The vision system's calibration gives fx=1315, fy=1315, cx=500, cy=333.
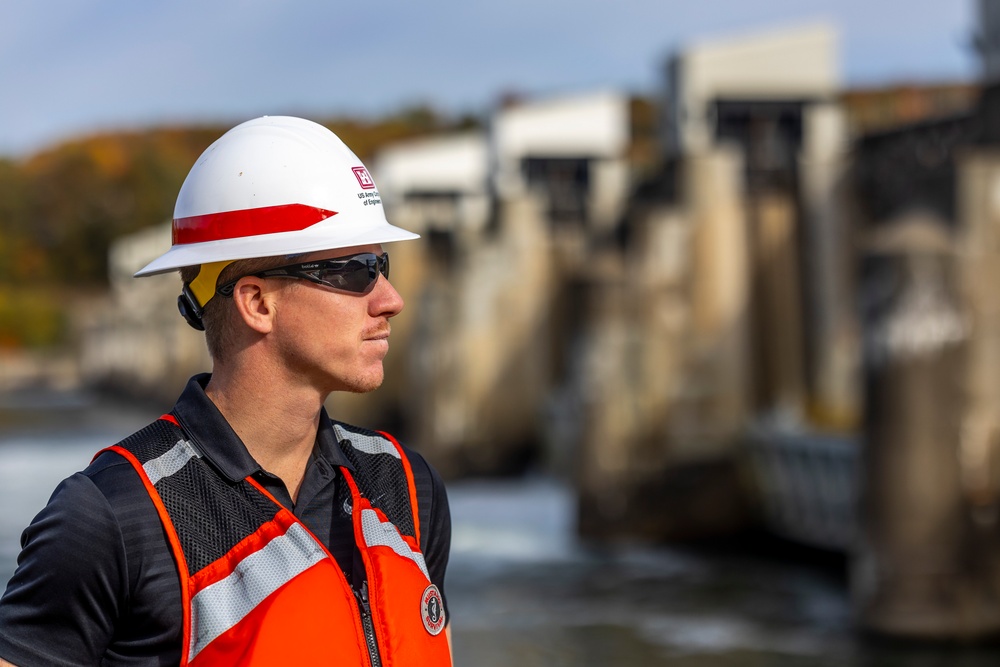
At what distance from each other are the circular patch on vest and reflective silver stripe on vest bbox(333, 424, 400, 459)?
0.26m

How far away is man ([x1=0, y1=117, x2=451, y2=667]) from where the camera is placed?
1.83 m

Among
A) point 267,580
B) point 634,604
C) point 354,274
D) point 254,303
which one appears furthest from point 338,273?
point 634,604

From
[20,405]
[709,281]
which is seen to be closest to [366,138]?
[20,405]

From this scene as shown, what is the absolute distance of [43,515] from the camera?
182 cm

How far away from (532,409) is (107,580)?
21.6 metres

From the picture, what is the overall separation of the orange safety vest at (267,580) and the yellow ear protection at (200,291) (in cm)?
21

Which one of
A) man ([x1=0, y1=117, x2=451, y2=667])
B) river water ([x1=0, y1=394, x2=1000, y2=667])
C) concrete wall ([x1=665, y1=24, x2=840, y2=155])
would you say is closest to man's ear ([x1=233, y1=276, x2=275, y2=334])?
man ([x1=0, y1=117, x2=451, y2=667])

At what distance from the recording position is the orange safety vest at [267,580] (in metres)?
1.87

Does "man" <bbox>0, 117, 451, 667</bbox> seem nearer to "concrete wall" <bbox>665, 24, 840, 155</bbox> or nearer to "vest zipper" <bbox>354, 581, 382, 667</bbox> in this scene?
"vest zipper" <bbox>354, 581, 382, 667</bbox>

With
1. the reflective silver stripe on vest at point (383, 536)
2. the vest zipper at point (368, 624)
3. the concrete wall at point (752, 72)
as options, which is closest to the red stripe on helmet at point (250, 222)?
the reflective silver stripe on vest at point (383, 536)

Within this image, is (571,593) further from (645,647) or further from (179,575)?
(179,575)

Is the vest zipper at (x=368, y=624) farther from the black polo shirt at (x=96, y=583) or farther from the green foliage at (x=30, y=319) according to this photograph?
the green foliage at (x=30, y=319)

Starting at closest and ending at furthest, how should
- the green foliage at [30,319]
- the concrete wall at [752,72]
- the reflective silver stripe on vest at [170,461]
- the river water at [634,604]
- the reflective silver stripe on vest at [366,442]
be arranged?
the reflective silver stripe on vest at [170,461] → the reflective silver stripe on vest at [366,442] → the river water at [634,604] → the concrete wall at [752,72] → the green foliage at [30,319]

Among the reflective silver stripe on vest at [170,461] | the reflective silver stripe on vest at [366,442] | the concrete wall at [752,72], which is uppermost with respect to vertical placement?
the concrete wall at [752,72]
